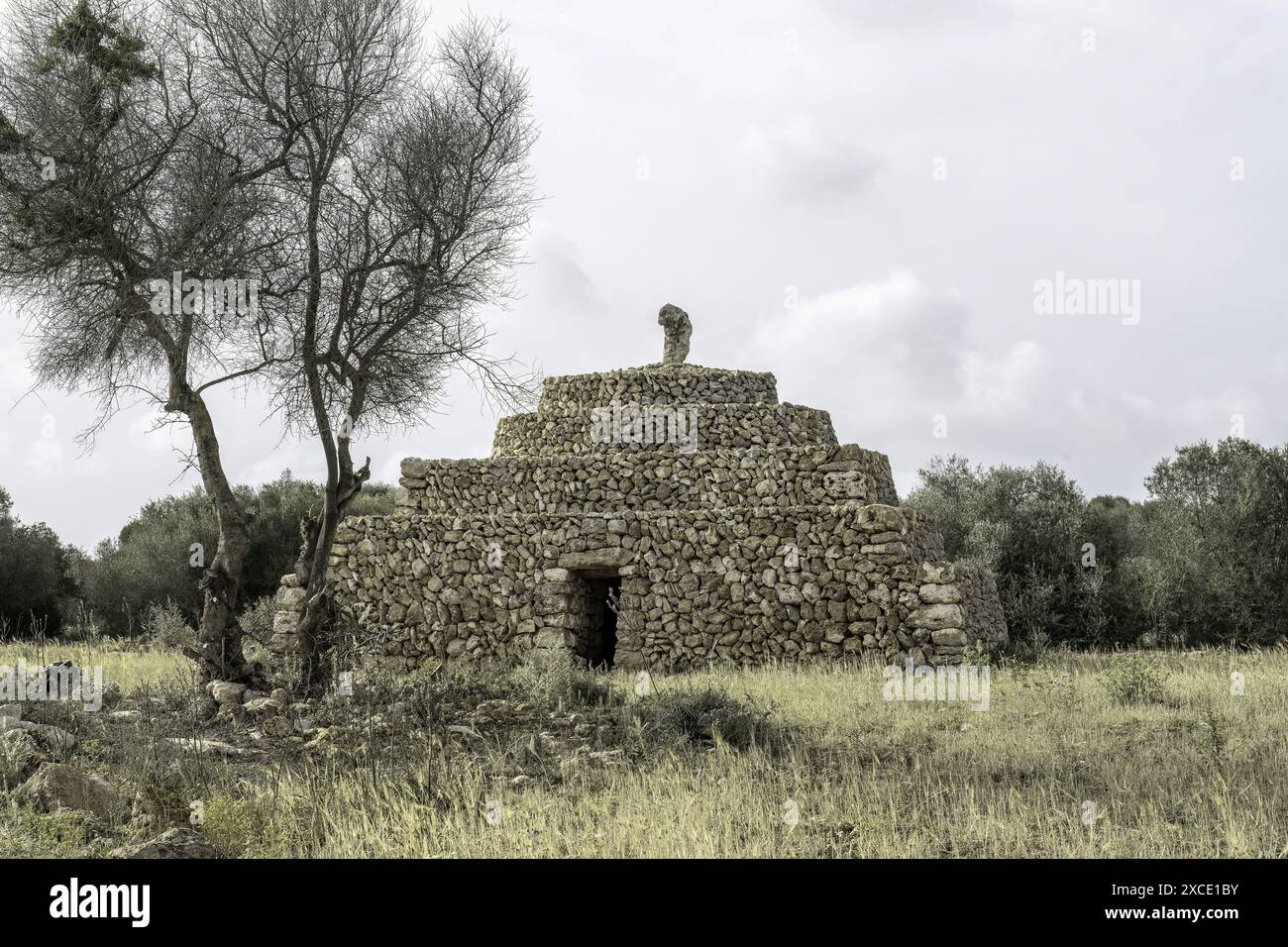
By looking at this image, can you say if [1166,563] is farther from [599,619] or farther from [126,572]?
[126,572]

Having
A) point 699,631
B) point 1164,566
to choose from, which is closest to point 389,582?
point 699,631

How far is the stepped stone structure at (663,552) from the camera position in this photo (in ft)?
50.0

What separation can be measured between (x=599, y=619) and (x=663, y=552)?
6.71 ft

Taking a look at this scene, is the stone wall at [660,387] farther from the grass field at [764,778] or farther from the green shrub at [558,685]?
the grass field at [764,778]

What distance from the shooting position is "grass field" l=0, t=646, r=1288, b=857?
6.38 meters

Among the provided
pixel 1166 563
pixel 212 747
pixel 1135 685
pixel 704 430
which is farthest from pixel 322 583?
pixel 1166 563

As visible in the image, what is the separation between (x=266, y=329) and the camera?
1305cm

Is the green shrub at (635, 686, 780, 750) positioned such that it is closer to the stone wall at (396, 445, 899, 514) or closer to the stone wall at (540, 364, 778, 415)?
the stone wall at (396, 445, 899, 514)

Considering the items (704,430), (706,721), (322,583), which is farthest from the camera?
(704,430)

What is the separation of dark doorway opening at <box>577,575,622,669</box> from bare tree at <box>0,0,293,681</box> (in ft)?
18.2

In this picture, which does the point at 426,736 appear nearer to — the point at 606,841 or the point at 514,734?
the point at 514,734

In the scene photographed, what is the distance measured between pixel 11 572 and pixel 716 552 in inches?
653

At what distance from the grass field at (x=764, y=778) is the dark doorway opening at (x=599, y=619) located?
4389mm

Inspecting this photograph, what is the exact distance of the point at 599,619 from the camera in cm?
1744
